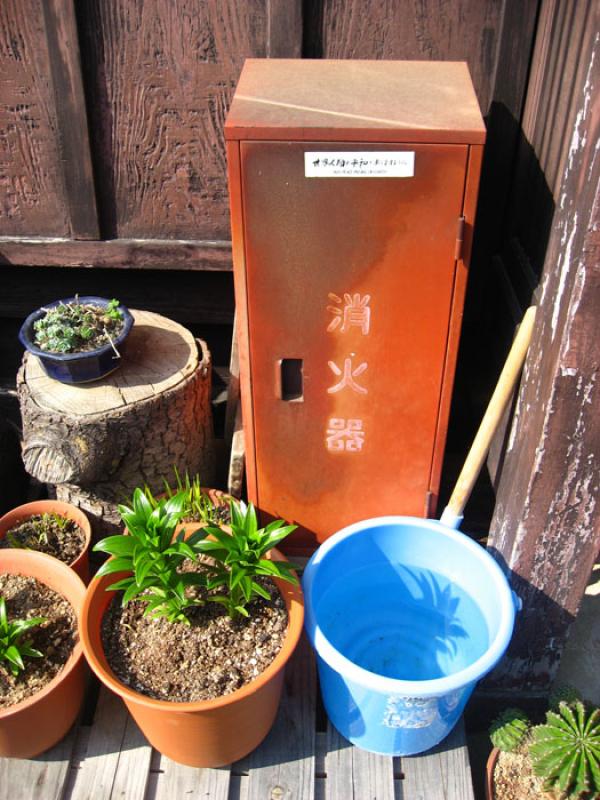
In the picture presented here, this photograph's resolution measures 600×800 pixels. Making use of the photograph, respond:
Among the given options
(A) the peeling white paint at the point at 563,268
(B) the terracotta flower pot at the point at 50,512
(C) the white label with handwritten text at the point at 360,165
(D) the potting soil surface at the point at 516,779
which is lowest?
(D) the potting soil surface at the point at 516,779

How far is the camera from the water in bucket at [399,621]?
8.32 ft

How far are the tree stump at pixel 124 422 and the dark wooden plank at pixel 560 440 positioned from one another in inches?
47.2

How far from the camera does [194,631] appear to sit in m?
2.23

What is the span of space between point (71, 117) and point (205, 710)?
2208 mm

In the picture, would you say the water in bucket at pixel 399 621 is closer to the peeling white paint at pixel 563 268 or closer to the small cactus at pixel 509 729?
the small cactus at pixel 509 729

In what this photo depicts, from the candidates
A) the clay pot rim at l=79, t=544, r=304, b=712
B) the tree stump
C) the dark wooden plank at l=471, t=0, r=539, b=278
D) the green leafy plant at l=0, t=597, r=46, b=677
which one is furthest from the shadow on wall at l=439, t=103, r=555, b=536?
the green leafy plant at l=0, t=597, r=46, b=677

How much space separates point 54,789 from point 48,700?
0.30m

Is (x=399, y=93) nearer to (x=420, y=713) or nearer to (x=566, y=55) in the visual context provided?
(x=566, y=55)

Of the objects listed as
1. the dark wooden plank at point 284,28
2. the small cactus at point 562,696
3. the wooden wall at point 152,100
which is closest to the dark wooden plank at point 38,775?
the small cactus at point 562,696

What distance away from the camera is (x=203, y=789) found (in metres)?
2.22

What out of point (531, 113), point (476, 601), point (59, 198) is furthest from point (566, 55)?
point (59, 198)

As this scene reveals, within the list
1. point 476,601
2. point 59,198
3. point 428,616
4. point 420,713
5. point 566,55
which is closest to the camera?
point 420,713

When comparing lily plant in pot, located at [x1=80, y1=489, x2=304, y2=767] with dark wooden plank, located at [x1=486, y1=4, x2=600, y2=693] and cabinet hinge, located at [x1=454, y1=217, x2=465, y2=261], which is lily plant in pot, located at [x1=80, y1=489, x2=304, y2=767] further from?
cabinet hinge, located at [x1=454, y1=217, x2=465, y2=261]

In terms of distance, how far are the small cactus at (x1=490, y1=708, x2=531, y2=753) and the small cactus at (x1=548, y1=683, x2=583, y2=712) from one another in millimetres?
123
